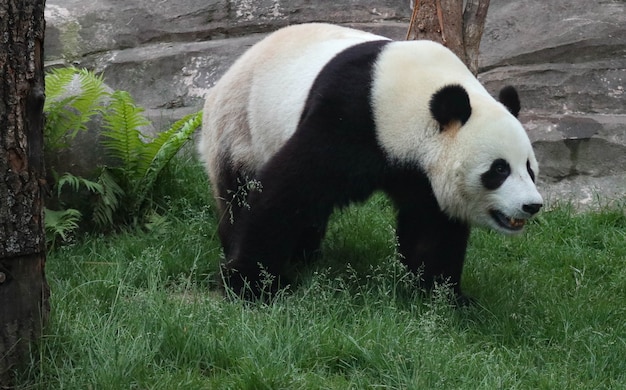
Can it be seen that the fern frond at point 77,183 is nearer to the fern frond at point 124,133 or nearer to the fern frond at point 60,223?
the fern frond at point 60,223

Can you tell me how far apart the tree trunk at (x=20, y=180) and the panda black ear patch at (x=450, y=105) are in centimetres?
225

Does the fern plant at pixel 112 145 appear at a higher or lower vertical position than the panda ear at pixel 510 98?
lower

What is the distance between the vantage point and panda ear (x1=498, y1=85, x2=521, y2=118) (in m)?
5.75

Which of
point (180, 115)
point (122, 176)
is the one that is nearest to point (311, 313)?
point (122, 176)

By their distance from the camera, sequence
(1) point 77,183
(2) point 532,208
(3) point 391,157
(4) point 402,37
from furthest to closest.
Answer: (4) point 402,37
(1) point 77,183
(3) point 391,157
(2) point 532,208

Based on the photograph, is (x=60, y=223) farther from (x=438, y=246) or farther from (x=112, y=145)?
(x=438, y=246)

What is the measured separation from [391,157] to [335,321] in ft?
3.60

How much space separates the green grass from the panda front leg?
238 millimetres

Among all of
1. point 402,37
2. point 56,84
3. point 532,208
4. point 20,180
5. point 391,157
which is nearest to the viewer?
point 20,180

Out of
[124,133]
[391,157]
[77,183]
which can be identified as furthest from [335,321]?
[124,133]

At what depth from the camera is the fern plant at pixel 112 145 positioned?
6.56 m

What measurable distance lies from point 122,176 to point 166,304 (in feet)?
7.46

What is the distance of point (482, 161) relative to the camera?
5.14 metres

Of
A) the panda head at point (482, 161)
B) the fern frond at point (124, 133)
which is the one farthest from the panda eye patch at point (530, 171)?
the fern frond at point (124, 133)
